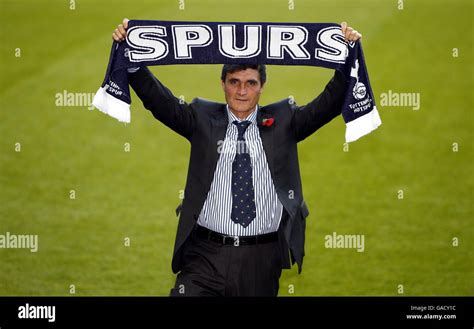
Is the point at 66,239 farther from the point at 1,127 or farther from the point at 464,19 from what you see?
the point at 464,19

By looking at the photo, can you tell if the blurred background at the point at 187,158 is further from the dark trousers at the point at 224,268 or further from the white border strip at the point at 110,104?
the white border strip at the point at 110,104

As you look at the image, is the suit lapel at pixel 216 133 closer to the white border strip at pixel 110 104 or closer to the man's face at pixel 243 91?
the man's face at pixel 243 91

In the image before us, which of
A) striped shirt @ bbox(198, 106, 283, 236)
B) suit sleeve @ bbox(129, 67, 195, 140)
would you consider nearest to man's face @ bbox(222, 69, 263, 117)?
striped shirt @ bbox(198, 106, 283, 236)

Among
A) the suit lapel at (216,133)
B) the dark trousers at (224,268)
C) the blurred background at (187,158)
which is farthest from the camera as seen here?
the blurred background at (187,158)

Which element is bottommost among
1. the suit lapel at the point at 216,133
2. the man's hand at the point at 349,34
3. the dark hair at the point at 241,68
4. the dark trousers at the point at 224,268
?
the dark trousers at the point at 224,268

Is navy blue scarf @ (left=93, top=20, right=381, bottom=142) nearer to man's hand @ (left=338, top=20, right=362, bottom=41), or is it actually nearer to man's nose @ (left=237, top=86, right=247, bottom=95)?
man's hand @ (left=338, top=20, right=362, bottom=41)

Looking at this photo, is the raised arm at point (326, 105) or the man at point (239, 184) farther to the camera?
the raised arm at point (326, 105)

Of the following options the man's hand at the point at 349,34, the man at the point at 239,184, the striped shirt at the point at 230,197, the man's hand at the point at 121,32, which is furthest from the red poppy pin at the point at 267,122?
the man's hand at the point at 121,32

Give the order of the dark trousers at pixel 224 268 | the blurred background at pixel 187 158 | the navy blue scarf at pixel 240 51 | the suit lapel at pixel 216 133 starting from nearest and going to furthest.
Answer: the dark trousers at pixel 224 268 < the suit lapel at pixel 216 133 < the navy blue scarf at pixel 240 51 < the blurred background at pixel 187 158

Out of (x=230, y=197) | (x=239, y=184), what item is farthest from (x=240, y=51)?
(x=230, y=197)

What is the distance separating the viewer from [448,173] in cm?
1584

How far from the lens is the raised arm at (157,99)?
920 cm

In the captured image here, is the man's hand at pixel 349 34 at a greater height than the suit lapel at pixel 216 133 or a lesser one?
greater

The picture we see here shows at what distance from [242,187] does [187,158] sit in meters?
7.01
